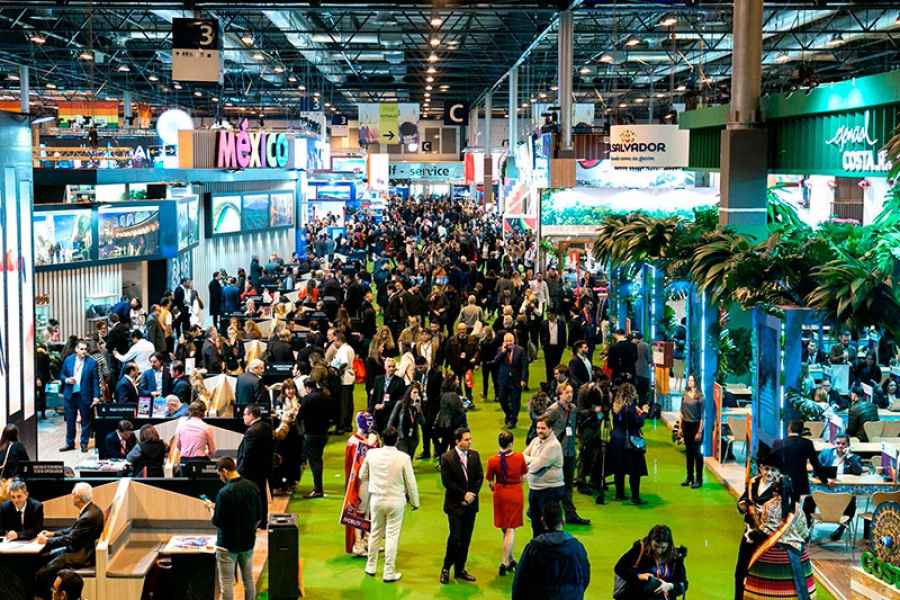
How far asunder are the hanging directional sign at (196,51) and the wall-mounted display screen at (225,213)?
23.6 ft

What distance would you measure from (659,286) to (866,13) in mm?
21004

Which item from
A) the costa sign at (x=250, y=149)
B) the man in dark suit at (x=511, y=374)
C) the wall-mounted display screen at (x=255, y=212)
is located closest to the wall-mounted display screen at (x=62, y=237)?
the costa sign at (x=250, y=149)

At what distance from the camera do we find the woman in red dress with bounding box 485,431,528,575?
9.17m

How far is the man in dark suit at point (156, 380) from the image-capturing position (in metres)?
13.8

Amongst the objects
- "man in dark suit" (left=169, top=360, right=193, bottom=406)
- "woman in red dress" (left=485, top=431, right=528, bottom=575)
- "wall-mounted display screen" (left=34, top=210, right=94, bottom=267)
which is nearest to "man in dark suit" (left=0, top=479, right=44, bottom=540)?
"woman in red dress" (left=485, top=431, right=528, bottom=575)

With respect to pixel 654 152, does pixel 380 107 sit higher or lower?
higher

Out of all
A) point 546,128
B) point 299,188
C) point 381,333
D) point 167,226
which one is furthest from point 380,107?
point 381,333

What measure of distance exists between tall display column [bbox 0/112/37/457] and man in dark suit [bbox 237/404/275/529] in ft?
9.44

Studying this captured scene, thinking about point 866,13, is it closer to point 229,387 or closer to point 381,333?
point 381,333

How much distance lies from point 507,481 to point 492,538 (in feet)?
5.24

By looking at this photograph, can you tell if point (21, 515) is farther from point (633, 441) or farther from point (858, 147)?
point (858, 147)

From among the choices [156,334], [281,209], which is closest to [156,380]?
[156,334]

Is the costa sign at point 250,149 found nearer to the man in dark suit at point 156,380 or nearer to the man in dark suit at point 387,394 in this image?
the man in dark suit at point 156,380

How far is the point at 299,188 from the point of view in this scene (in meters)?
37.7
